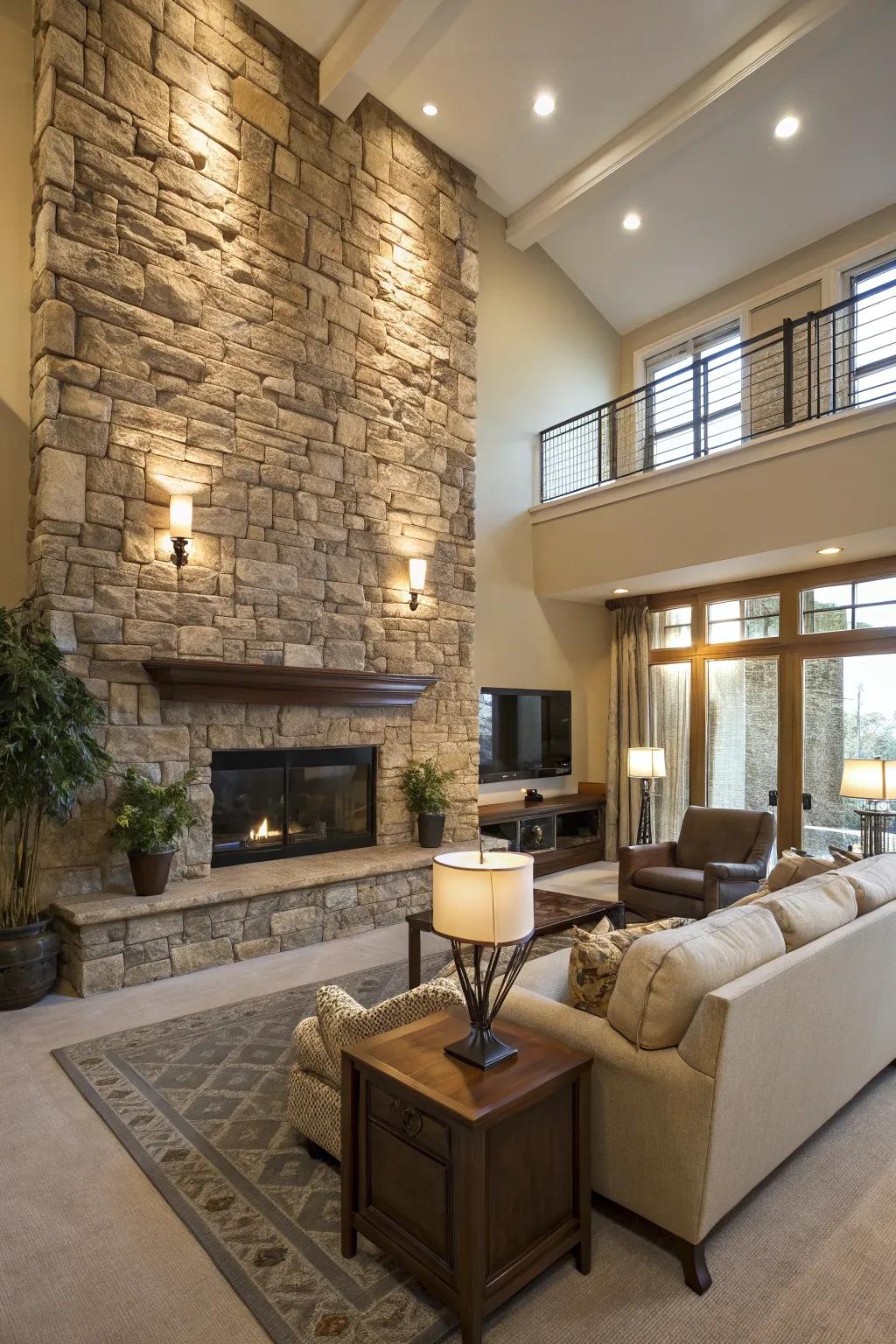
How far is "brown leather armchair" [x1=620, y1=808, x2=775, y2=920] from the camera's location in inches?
196

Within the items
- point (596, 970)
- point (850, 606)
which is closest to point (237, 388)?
point (596, 970)

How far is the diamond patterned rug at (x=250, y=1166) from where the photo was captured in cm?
188

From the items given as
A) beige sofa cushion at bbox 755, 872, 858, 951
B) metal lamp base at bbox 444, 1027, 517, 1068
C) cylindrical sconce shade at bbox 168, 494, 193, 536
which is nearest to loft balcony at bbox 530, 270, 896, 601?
beige sofa cushion at bbox 755, 872, 858, 951

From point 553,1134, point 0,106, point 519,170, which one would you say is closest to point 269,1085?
point 553,1134

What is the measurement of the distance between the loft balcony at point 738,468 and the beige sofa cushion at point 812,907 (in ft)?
10.2

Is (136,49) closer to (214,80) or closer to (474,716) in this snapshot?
(214,80)

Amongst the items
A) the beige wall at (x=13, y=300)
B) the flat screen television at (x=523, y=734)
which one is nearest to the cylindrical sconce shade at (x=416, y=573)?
the flat screen television at (x=523, y=734)

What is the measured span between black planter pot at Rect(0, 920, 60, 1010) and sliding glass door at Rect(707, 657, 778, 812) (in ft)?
18.5

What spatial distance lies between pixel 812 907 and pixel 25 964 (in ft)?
11.9

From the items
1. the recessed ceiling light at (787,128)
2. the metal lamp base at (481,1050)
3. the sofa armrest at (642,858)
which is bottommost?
the sofa armrest at (642,858)

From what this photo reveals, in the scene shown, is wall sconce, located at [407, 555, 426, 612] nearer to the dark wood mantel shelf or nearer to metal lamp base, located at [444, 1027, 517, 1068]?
the dark wood mantel shelf

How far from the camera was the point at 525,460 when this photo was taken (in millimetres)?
7562

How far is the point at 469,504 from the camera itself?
21.6ft

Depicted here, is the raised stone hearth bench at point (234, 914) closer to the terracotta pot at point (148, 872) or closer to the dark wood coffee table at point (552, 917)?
the terracotta pot at point (148, 872)
